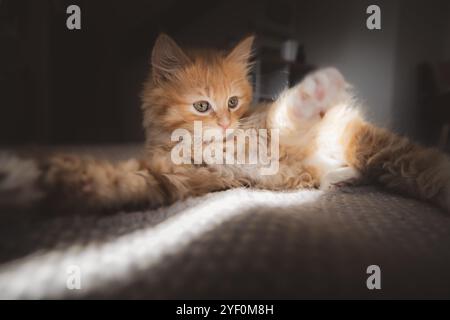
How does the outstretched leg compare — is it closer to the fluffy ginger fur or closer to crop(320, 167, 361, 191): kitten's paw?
the fluffy ginger fur

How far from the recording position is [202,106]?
92cm

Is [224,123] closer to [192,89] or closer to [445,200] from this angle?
[192,89]

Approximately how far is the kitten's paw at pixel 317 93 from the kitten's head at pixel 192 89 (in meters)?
0.17

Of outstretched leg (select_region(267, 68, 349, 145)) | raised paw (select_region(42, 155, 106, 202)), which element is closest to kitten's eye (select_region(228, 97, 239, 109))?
outstretched leg (select_region(267, 68, 349, 145))

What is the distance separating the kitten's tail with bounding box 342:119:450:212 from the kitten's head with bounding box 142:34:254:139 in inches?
13.5

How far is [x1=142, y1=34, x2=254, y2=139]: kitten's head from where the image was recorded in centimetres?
91

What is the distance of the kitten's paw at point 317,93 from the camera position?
2.84 ft

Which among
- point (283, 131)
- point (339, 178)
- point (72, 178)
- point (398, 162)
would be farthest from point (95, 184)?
point (398, 162)

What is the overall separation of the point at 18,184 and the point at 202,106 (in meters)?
0.50

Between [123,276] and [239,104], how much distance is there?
644 millimetres

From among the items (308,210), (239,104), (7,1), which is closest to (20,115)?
(7,1)

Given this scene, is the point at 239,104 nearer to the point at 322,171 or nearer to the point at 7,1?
the point at 322,171

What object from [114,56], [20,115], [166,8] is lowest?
[20,115]

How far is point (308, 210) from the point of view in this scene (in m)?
0.67
